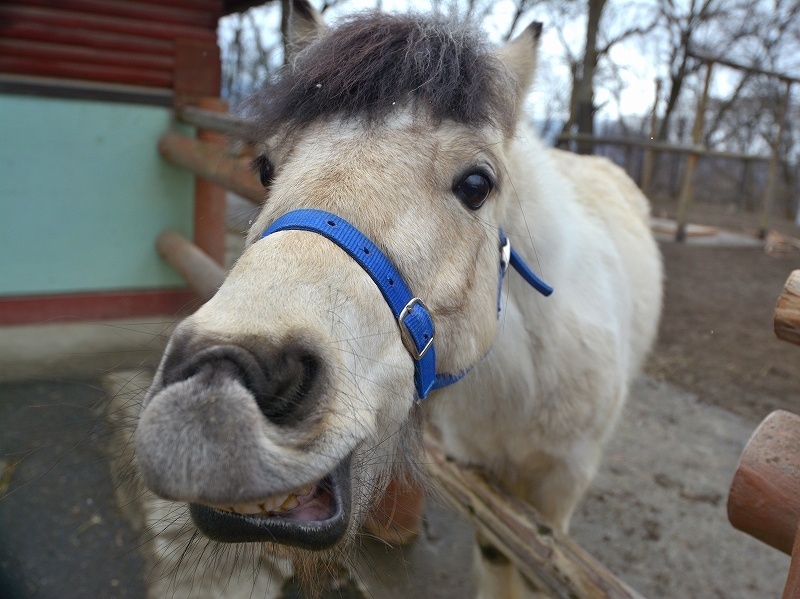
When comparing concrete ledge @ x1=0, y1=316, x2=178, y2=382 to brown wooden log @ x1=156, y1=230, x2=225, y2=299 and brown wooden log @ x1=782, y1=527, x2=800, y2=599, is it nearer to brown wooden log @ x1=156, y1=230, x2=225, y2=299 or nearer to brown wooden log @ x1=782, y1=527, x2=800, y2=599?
brown wooden log @ x1=156, y1=230, x2=225, y2=299

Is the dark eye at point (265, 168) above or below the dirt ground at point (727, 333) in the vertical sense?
above

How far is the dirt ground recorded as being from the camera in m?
5.17

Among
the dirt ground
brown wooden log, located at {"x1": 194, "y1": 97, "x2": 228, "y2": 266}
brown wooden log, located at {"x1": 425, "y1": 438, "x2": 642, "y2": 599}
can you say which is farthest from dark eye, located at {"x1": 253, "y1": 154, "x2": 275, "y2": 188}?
the dirt ground

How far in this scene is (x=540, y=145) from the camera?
2.46 metres

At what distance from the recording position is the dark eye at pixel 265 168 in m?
1.83

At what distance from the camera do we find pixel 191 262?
4398mm

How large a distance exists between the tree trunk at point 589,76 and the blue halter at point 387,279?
8.22 metres

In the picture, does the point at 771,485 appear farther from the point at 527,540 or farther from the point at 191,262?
the point at 191,262

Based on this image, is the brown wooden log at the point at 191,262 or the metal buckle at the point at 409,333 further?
the brown wooden log at the point at 191,262

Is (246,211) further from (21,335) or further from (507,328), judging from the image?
(21,335)

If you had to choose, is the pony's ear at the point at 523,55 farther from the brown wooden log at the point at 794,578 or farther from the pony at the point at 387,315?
the brown wooden log at the point at 794,578

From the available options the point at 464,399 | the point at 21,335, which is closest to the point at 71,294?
the point at 21,335

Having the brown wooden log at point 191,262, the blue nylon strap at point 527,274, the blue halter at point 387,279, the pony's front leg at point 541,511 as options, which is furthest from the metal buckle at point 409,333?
the brown wooden log at point 191,262

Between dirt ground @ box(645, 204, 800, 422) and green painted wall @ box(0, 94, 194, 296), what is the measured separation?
486 centimetres
